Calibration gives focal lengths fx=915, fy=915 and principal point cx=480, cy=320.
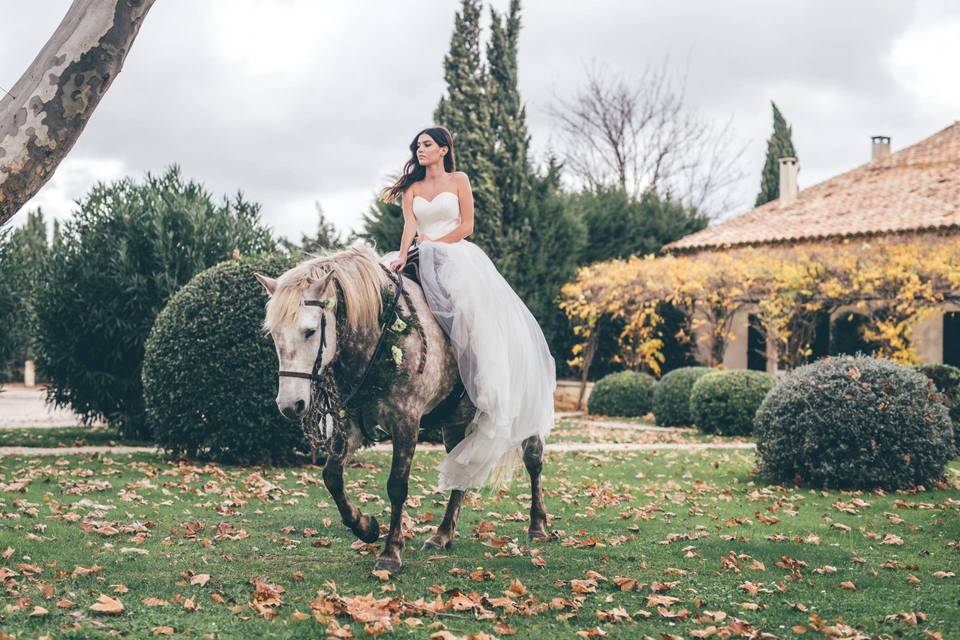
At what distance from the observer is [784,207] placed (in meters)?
26.2

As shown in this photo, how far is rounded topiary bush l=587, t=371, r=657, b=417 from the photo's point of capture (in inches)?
737

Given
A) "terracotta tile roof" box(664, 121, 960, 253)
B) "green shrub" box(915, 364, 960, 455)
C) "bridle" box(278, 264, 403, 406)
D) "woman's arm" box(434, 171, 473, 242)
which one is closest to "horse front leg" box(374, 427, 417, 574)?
"bridle" box(278, 264, 403, 406)

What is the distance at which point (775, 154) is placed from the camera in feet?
113

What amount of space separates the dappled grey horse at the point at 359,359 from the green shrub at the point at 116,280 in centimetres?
678

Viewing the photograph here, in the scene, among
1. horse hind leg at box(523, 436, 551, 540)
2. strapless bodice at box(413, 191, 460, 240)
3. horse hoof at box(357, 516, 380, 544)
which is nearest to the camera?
horse hoof at box(357, 516, 380, 544)

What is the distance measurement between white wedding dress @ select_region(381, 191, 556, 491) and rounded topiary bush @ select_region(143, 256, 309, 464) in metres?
3.87

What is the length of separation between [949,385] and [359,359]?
10.0 metres

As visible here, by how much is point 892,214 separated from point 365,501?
1847 centimetres

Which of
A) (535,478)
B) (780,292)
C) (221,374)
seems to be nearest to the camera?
(535,478)

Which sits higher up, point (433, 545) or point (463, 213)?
point (463, 213)

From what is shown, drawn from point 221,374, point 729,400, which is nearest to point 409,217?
point 221,374

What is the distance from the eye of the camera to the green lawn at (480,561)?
4.41 metres

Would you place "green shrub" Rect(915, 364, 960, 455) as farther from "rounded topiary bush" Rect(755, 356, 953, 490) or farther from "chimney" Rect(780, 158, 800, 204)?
"chimney" Rect(780, 158, 800, 204)

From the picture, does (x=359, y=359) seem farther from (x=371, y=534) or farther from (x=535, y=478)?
(x=535, y=478)
